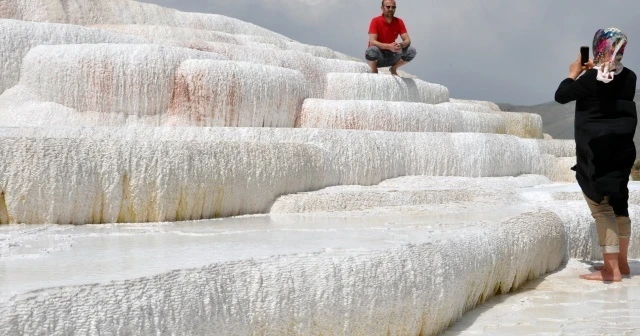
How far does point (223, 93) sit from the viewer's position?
339 inches

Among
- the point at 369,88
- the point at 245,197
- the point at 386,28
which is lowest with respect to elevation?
the point at 245,197

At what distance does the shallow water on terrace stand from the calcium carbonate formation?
2 cm

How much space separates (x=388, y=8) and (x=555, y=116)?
738 inches

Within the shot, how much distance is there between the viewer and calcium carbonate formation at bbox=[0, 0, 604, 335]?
2771 millimetres

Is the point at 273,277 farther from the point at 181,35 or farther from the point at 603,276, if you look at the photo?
the point at 181,35

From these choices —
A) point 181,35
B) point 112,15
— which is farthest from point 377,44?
point 112,15

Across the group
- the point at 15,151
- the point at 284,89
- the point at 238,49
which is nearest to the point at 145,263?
the point at 15,151

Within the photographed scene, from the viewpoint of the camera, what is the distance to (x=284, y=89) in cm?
907

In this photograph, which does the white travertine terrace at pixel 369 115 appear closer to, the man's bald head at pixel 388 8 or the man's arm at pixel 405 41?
the man's arm at pixel 405 41

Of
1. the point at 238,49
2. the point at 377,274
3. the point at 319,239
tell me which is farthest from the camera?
the point at 238,49

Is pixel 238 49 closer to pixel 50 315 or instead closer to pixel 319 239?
pixel 319 239

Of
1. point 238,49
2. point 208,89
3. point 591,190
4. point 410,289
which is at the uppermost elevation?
point 238,49

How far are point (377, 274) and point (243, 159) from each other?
2649 millimetres

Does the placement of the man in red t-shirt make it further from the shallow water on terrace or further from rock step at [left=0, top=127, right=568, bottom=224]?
the shallow water on terrace
